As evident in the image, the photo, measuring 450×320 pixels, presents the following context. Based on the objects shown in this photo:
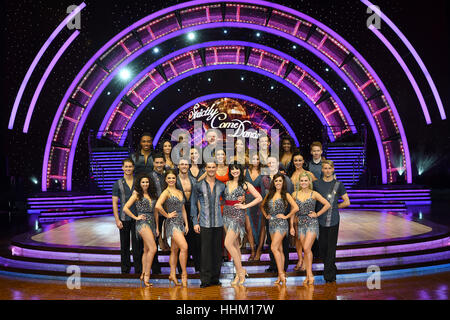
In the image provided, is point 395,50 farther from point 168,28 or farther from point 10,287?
point 10,287

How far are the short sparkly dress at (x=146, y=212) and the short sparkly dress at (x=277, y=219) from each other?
132 cm

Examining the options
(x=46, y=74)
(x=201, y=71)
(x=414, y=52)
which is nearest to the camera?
(x=414, y=52)

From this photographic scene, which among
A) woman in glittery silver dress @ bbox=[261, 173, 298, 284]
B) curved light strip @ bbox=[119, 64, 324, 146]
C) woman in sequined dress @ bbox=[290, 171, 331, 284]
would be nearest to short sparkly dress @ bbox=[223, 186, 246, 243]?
woman in glittery silver dress @ bbox=[261, 173, 298, 284]

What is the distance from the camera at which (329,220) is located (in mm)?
4629

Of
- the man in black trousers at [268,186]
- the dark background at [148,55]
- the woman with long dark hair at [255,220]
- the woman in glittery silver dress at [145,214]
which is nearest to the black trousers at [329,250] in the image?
the man in black trousers at [268,186]

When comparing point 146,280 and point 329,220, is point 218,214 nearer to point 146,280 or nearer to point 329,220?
point 146,280

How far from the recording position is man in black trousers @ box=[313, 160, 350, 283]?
181 inches

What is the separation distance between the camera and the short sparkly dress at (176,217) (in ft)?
14.9

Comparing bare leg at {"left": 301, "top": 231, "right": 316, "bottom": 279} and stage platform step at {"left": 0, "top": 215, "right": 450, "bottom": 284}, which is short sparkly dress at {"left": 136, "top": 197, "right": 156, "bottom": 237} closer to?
stage platform step at {"left": 0, "top": 215, "right": 450, "bottom": 284}

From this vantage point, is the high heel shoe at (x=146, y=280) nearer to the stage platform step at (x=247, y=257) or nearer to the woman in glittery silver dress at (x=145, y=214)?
the woman in glittery silver dress at (x=145, y=214)

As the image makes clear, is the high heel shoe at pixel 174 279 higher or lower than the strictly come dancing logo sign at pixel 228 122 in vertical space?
lower

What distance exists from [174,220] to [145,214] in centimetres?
36

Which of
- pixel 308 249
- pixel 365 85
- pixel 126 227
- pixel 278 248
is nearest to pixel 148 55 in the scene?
pixel 365 85
